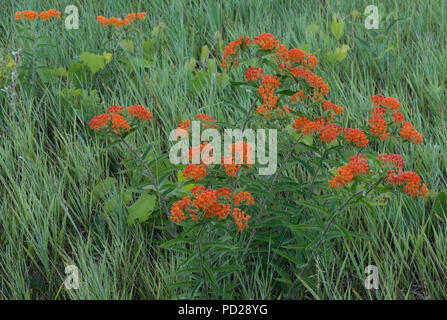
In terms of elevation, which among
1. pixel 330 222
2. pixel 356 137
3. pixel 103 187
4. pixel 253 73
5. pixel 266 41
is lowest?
pixel 330 222

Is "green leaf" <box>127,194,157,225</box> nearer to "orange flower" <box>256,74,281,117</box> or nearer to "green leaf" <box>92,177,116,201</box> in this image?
"green leaf" <box>92,177,116,201</box>

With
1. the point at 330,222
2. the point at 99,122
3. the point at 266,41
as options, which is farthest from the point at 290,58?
the point at 99,122

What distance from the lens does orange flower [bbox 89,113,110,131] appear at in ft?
5.30

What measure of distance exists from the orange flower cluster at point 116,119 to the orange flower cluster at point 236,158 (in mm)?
447

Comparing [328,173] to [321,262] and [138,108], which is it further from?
[138,108]

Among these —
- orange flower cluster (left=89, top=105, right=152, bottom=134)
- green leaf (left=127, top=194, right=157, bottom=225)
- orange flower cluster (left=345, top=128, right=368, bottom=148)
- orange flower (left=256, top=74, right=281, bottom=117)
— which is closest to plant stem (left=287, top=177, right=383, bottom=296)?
orange flower cluster (left=345, top=128, right=368, bottom=148)

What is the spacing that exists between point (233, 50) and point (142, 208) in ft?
2.27

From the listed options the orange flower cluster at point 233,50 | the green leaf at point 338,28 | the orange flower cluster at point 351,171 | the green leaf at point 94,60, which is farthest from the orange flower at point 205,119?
the green leaf at point 338,28

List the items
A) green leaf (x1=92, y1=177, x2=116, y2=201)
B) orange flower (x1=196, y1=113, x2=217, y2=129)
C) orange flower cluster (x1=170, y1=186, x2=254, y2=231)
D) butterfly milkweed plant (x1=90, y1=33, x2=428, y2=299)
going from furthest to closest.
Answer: green leaf (x1=92, y1=177, x2=116, y2=201) < orange flower (x1=196, y1=113, x2=217, y2=129) < butterfly milkweed plant (x1=90, y1=33, x2=428, y2=299) < orange flower cluster (x1=170, y1=186, x2=254, y2=231)

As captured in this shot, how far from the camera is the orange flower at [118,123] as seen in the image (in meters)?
1.62

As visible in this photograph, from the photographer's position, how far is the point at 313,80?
1.56 metres

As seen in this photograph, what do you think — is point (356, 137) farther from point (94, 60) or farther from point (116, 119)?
point (94, 60)

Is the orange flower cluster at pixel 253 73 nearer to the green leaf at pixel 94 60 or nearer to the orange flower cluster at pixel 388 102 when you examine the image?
the orange flower cluster at pixel 388 102

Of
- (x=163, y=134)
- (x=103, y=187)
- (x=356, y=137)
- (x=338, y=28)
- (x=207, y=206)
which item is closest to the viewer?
(x=207, y=206)
